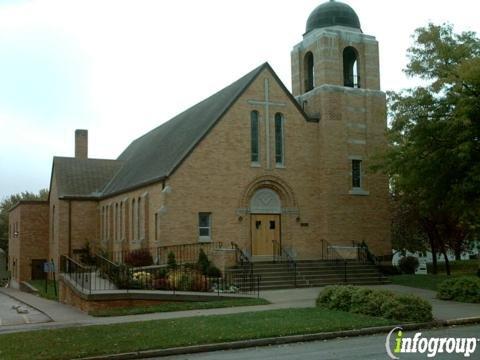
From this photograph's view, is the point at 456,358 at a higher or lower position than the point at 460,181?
lower

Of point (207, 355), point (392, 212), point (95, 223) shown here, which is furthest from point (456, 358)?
point (95, 223)

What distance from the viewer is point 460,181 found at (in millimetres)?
23156

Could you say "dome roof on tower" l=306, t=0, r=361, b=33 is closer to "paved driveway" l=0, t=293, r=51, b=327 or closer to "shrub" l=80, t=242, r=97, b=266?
"shrub" l=80, t=242, r=97, b=266

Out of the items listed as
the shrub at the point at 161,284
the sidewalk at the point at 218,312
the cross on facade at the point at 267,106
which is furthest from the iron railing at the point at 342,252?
the shrub at the point at 161,284

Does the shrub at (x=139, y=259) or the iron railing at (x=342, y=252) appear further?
the iron railing at (x=342, y=252)

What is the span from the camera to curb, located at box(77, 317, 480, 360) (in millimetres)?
12000

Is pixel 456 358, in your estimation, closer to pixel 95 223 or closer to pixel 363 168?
pixel 363 168

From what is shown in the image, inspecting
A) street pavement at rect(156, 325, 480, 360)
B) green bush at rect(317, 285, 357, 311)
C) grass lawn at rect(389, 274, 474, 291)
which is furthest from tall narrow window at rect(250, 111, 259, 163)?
street pavement at rect(156, 325, 480, 360)

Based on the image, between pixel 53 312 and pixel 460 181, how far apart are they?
15.4 meters

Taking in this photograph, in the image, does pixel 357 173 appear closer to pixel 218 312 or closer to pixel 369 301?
pixel 369 301

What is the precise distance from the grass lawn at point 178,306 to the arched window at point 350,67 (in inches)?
666

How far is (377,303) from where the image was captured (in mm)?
16094

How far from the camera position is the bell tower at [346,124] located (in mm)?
Answer: 31188

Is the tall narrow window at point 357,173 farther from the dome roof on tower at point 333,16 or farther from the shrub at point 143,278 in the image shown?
the shrub at point 143,278
